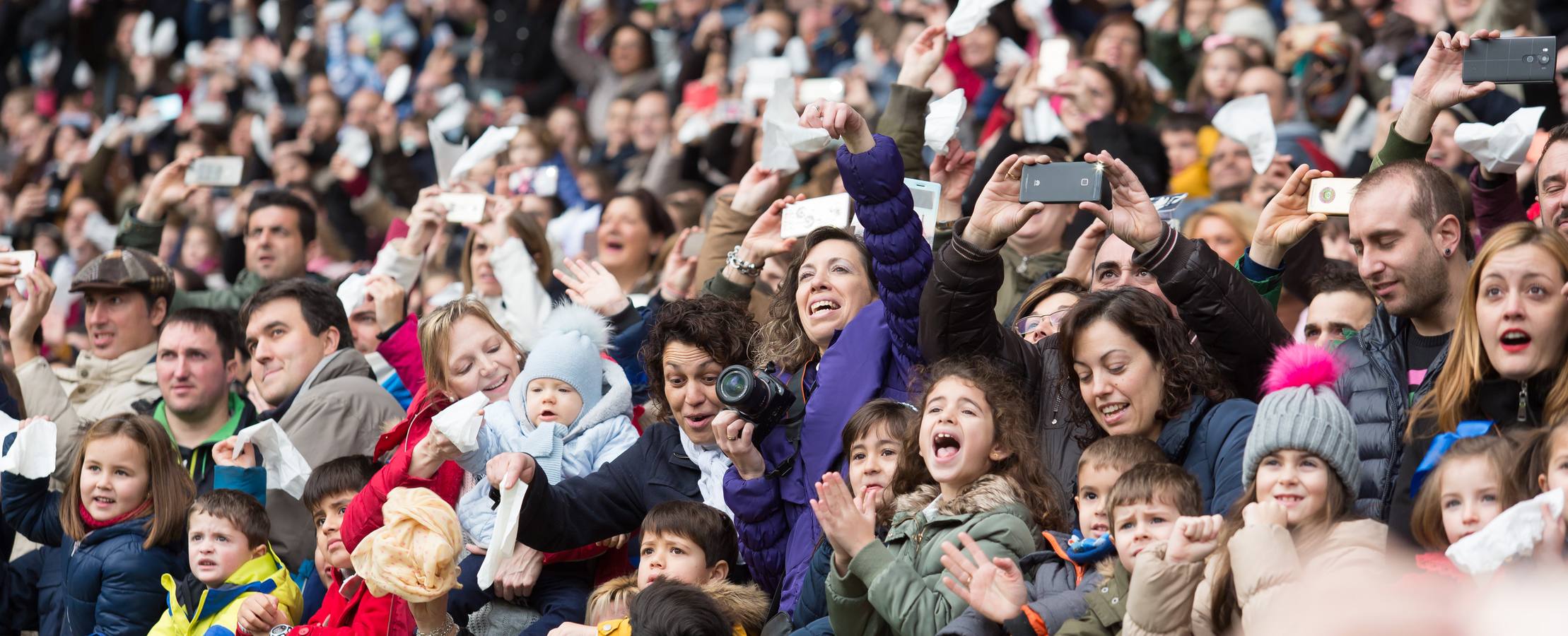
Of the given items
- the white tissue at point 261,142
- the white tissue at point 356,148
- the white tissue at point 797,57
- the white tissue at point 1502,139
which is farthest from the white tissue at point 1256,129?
the white tissue at point 261,142

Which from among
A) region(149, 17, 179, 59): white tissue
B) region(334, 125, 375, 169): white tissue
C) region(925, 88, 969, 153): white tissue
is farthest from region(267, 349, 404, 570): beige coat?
region(149, 17, 179, 59): white tissue

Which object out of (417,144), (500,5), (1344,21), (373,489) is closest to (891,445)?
(373,489)

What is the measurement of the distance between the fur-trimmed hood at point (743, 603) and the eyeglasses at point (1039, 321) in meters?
1.07

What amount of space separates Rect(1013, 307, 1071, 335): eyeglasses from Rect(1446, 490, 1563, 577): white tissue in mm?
1952

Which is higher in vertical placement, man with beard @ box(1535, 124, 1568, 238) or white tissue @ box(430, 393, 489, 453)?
man with beard @ box(1535, 124, 1568, 238)

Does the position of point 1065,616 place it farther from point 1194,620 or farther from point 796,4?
point 796,4

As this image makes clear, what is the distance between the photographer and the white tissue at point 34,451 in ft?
18.8

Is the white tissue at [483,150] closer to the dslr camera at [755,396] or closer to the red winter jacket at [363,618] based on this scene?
the red winter jacket at [363,618]

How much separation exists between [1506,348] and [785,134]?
2.30m

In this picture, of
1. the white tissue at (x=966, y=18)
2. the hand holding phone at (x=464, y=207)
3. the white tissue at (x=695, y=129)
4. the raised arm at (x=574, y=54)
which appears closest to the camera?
the white tissue at (x=966, y=18)

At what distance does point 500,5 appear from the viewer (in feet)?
43.1

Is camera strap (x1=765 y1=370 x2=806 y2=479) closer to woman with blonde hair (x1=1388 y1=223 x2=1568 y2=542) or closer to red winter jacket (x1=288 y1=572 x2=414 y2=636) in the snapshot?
red winter jacket (x1=288 y1=572 x2=414 y2=636)

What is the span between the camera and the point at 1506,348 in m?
3.52

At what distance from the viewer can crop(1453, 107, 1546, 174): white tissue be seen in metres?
4.42
